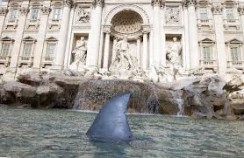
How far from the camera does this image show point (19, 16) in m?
23.5

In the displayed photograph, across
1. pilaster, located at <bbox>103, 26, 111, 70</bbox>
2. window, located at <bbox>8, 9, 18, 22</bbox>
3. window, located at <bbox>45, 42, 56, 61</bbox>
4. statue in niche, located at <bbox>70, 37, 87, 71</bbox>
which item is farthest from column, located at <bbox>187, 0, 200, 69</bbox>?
window, located at <bbox>8, 9, 18, 22</bbox>

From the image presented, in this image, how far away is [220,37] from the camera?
20812 mm

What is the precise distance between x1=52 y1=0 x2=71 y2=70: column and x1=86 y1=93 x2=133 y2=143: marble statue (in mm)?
17930

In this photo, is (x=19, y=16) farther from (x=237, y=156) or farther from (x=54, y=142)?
(x=237, y=156)

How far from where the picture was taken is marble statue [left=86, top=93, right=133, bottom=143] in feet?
10.8

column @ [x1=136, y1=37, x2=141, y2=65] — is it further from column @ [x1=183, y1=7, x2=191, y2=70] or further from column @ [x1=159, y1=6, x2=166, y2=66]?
column @ [x1=183, y1=7, x2=191, y2=70]

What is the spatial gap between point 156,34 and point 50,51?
35.3 feet

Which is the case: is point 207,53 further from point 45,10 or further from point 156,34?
point 45,10

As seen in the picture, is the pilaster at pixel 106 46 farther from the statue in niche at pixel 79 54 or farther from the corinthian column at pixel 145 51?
the corinthian column at pixel 145 51

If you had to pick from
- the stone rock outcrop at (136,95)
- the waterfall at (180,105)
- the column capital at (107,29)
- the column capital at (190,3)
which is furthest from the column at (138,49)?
the waterfall at (180,105)

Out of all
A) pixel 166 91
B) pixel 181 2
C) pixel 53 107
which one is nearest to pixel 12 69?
pixel 53 107

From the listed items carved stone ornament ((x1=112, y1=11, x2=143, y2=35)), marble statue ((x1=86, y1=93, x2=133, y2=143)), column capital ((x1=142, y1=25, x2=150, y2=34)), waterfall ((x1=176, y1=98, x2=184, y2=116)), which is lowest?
marble statue ((x1=86, y1=93, x2=133, y2=143))

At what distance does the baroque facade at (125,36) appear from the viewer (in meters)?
20.4

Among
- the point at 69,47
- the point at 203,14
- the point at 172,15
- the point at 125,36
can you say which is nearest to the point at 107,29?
the point at 125,36
